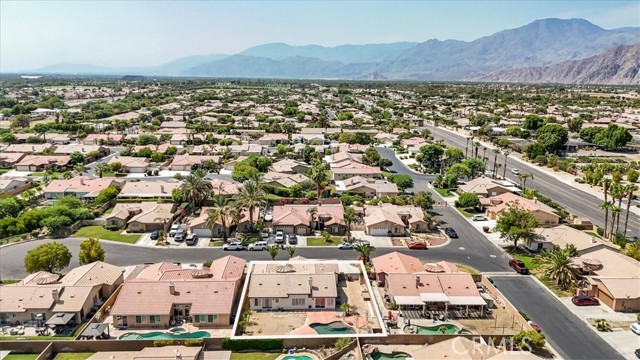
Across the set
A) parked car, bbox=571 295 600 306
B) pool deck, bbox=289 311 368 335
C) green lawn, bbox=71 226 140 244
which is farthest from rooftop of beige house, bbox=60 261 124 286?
parked car, bbox=571 295 600 306

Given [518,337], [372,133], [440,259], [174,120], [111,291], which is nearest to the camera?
[518,337]

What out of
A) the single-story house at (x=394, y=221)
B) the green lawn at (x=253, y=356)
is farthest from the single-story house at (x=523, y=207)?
the green lawn at (x=253, y=356)

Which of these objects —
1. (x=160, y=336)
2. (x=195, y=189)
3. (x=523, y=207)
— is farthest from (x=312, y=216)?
(x=523, y=207)

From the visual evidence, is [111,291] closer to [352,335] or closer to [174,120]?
[352,335]

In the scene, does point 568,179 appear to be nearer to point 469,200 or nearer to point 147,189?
point 469,200

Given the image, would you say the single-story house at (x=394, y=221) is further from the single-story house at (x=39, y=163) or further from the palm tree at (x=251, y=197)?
the single-story house at (x=39, y=163)

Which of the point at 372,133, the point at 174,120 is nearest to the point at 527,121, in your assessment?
the point at 372,133
